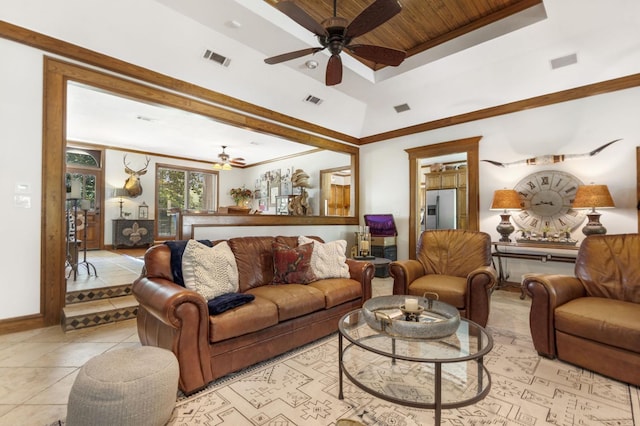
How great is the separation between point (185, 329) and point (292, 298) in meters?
0.93

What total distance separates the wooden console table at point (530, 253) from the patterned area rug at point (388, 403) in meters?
2.13

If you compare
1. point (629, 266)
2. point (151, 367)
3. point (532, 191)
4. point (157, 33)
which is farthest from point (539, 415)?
point (157, 33)

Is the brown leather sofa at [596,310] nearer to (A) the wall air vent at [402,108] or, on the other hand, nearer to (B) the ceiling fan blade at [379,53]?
(B) the ceiling fan blade at [379,53]

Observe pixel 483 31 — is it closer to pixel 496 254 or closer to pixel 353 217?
pixel 496 254

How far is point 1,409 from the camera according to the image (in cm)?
179

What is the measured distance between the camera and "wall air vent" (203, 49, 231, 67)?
3.73m

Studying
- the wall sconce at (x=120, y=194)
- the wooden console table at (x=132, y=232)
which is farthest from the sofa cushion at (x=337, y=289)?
the wall sconce at (x=120, y=194)

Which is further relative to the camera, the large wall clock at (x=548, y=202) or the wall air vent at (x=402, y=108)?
the wall air vent at (x=402, y=108)

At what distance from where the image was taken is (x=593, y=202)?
3.64 meters

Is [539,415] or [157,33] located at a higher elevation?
[157,33]

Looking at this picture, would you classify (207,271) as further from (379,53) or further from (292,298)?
(379,53)

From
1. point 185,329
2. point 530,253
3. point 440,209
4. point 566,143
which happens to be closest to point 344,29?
point 185,329

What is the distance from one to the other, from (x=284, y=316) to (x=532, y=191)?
13.7ft

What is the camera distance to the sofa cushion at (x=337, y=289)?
2910mm
